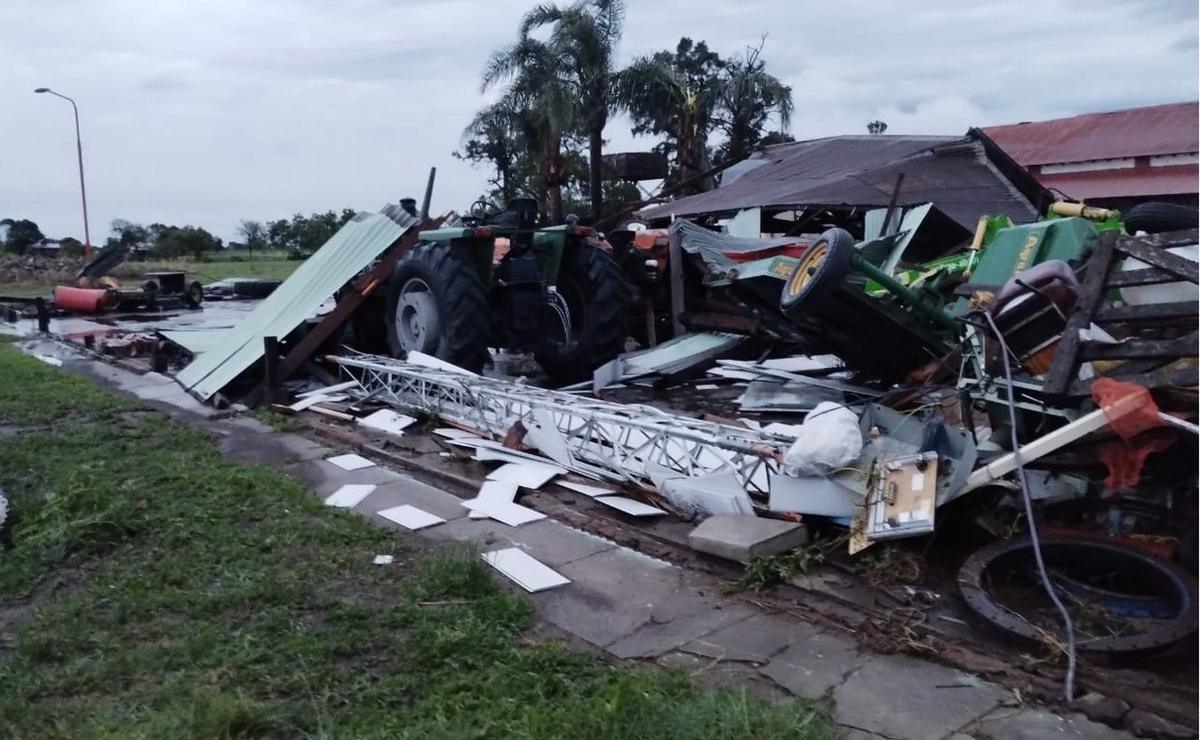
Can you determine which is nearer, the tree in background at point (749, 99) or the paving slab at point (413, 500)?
the paving slab at point (413, 500)

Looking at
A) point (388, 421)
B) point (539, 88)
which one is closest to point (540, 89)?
point (539, 88)

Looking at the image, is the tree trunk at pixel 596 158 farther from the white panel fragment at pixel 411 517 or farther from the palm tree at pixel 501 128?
the white panel fragment at pixel 411 517

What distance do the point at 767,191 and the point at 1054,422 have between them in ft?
33.6

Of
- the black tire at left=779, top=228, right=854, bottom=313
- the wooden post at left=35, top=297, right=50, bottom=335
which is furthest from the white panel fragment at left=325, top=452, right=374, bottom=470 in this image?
the wooden post at left=35, top=297, right=50, bottom=335

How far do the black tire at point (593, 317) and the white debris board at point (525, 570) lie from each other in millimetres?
4472

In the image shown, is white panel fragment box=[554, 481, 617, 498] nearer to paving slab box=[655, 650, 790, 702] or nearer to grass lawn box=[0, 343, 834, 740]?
grass lawn box=[0, 343, 834, 740]

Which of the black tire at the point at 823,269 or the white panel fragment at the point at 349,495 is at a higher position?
the black tire at the point at 823,269

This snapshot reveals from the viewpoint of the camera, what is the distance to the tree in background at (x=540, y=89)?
2373 centimetres

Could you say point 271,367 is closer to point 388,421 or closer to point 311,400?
point 311,400

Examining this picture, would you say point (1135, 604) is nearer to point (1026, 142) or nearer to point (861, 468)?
point (861, 468)

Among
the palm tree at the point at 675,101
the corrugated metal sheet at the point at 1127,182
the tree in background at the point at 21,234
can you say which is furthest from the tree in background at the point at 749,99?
the tree in background at the point at 21,234

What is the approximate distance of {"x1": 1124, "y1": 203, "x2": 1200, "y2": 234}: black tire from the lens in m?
6.98

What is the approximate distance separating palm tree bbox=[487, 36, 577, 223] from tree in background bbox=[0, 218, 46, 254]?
36446 mm

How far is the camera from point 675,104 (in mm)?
24297
